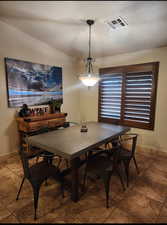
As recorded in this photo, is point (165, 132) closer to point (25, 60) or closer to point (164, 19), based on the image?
point (164, 19)

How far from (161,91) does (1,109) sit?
3.61 metres

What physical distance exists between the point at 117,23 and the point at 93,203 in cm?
294

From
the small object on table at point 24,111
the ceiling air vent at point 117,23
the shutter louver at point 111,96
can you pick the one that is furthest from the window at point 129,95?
the small object on table at point 24,111

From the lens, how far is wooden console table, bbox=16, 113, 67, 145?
3126mm

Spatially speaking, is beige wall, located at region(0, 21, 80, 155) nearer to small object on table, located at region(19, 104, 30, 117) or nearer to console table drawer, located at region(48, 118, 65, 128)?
small object on table, located at region(19, 104, 30, 117)

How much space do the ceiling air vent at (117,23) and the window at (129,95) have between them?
1.22 meters

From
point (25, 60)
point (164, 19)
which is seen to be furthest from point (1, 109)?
point (164, 19)

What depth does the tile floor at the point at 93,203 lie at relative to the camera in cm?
169

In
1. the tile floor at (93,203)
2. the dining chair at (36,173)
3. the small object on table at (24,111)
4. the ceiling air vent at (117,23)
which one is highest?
the ceiling air vent at (117,23)

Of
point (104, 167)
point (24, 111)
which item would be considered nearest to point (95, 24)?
point (24, 111)

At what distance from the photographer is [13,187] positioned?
2.25 meters

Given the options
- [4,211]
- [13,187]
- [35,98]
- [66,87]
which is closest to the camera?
[4,211]

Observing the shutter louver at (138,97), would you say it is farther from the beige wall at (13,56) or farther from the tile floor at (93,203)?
the beige wall at (13,56)

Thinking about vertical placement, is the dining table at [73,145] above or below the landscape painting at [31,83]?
below
